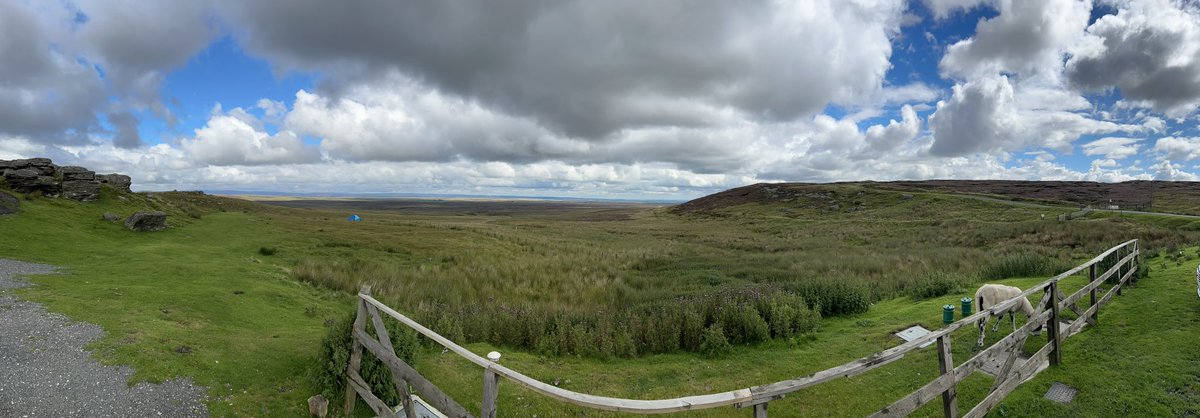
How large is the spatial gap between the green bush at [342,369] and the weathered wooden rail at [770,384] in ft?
0.66

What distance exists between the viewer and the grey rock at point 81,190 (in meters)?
23.9

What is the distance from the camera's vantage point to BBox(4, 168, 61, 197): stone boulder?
2230 cm

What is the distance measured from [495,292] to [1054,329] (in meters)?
16.5

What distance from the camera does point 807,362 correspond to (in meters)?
9.39

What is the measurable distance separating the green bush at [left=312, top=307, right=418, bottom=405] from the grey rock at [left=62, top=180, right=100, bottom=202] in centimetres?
2801

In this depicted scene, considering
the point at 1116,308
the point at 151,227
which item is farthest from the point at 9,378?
the point at 151,227

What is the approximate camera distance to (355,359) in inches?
276

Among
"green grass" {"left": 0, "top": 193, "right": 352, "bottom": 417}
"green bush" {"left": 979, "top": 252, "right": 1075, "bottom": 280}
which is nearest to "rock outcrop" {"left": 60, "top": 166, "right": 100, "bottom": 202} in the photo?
"green grass" {"left": 0, "top": 193, "right": 352, "bottom": 417}

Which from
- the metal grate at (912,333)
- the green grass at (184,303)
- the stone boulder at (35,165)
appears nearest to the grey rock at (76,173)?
the stone boulder at (35,165)

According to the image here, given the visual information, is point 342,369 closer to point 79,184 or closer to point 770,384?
point 770,384

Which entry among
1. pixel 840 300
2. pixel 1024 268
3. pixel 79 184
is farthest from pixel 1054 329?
pixel 79 184

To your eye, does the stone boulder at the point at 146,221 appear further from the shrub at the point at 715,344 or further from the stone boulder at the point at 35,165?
the shrub at the point at 715,344

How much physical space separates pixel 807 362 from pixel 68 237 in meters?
26.1

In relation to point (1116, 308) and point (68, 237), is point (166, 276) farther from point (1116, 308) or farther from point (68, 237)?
point (1116, 308)
